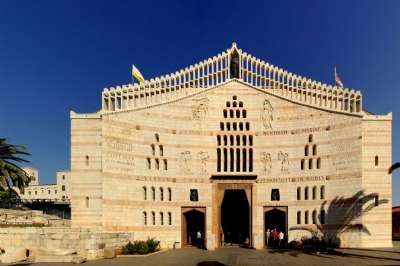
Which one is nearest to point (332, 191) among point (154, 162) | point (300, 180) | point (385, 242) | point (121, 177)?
point (300, 180)

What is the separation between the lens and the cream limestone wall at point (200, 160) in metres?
35.7

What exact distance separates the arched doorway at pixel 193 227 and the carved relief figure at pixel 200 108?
30.1ft

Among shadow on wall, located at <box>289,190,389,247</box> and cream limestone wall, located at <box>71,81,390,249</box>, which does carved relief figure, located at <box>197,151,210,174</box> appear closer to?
cream limestone wall, located at <box>71,81,390,249</box>

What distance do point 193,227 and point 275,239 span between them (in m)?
9.39

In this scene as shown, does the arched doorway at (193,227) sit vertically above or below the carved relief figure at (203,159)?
below

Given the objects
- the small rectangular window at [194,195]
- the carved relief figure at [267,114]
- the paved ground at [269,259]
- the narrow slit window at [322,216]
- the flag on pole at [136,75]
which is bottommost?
the paved ground at [269,259]

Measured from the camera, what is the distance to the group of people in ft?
126

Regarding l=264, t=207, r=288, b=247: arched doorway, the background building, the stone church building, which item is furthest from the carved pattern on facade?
the background building

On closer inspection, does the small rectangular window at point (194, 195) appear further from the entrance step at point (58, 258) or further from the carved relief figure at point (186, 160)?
the entrance step at point (58, 258)

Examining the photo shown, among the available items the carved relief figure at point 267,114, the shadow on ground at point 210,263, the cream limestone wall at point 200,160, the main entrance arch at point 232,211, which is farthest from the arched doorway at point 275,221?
the shadow on ground at point 210,263

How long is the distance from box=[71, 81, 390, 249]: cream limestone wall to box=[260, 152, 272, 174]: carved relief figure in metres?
0.10

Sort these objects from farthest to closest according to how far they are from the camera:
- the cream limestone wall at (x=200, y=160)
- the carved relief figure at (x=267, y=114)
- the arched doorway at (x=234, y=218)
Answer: the arched doorway at (x=234, y=218) < the carved relief figure at (x=267, y=114) < the cream limestone wall at (x=200, y=160)

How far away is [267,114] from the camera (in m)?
40.1

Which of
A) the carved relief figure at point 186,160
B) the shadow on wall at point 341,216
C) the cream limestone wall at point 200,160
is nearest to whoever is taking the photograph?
the shadow on wall at point 341,216
